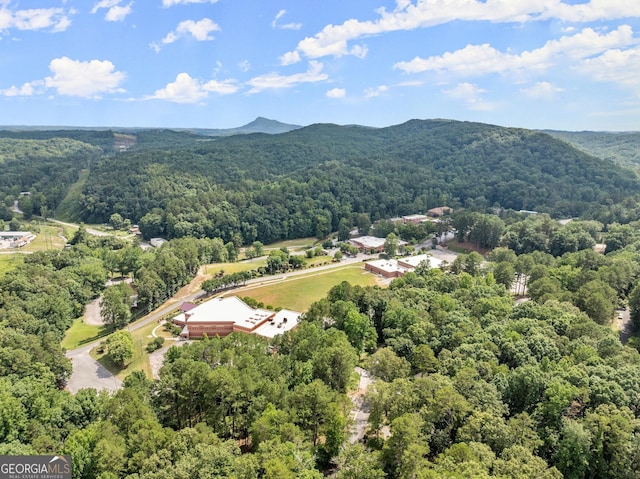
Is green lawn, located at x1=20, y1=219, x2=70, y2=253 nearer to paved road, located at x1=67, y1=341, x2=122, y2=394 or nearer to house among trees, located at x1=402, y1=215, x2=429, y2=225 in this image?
paved road, located at x1=67, y1=341, x2=122, y2=394

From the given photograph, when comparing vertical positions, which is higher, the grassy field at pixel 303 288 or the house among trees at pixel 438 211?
the house among trees at pixel 438 211

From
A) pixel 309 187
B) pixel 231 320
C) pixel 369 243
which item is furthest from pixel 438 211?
pixel 231 320

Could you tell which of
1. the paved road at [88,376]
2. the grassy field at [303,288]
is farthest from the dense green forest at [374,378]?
the grassy field at [303,288]

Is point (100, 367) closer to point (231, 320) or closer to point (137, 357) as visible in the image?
point (137, 357)

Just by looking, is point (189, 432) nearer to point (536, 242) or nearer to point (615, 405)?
point (615, 405)

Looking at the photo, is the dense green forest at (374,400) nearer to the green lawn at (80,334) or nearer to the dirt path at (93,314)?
the green lawn at (80,334)
